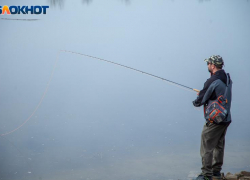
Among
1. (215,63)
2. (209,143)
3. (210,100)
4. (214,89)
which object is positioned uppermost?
(215,63)

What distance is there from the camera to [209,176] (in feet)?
14.1

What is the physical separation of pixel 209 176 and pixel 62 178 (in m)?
2.61

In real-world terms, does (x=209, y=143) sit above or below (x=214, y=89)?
below

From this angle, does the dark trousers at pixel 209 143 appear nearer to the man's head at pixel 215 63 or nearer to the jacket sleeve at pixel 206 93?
the jacket sleeve at pixel 206 93

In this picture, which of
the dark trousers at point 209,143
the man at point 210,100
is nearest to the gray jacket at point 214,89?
the man at point 210,100

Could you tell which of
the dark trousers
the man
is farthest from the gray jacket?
the dark trousers

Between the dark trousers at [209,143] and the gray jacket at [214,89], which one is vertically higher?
the gray jacket at [214,89]

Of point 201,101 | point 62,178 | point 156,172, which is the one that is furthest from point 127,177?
point 201,101

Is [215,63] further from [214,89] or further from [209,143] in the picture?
[209,143]

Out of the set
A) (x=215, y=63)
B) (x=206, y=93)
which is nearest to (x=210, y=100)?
(x=206, y=93)

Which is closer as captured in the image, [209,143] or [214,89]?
[214,89]

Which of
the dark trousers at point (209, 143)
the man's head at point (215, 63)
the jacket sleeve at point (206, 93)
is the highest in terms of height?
the man's head at point (215, 63)

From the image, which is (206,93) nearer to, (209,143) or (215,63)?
(215,63)

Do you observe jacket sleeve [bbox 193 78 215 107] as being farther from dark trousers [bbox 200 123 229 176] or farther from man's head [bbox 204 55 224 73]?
dark trousers [bbox 200 123 229 176]
